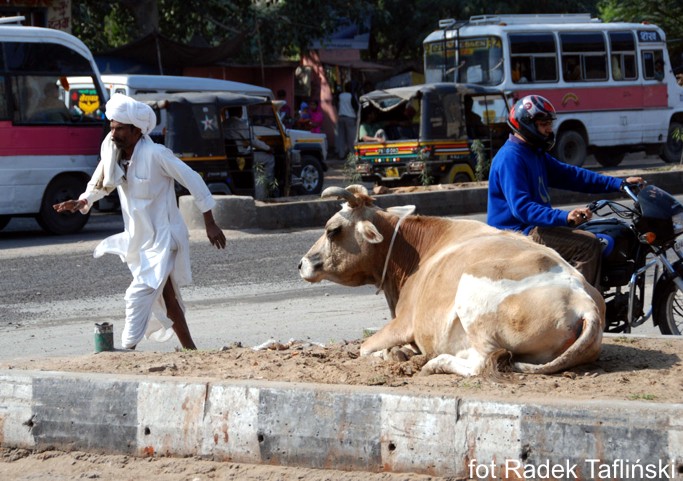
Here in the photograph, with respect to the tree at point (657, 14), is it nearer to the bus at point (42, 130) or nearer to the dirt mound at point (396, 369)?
the bus at point (42, 130)

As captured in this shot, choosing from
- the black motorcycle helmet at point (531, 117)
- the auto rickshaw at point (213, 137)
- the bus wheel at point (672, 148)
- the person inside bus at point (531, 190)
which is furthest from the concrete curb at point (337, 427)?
the bus wheel at point (672, 148)

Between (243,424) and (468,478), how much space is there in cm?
106

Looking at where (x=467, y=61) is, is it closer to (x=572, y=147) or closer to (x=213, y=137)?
(x=572, y=147)

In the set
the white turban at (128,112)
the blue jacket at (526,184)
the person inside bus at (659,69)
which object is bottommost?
the blue jacket at (526,184)

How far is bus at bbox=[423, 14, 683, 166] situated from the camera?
23672 millimetres

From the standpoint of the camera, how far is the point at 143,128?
644 centimetres

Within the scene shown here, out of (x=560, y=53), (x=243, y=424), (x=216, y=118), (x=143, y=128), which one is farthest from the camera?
(x=560, y=53)

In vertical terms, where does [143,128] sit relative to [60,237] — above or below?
above

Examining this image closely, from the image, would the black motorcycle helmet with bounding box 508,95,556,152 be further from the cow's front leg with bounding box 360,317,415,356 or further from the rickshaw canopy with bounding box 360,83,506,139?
the rickshaw canopy with bounding box 360,83,506,139

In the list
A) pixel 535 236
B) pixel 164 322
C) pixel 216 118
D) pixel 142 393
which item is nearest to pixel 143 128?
pixel 164 322

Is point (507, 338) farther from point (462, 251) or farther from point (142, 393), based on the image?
point (142, 393)

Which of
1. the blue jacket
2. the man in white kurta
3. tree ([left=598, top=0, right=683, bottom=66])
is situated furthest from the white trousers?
tree ([left=598, top=0, right=683, bottom=66])

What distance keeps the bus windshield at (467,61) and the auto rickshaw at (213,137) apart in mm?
6430

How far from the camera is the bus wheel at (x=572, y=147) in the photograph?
24.2m
